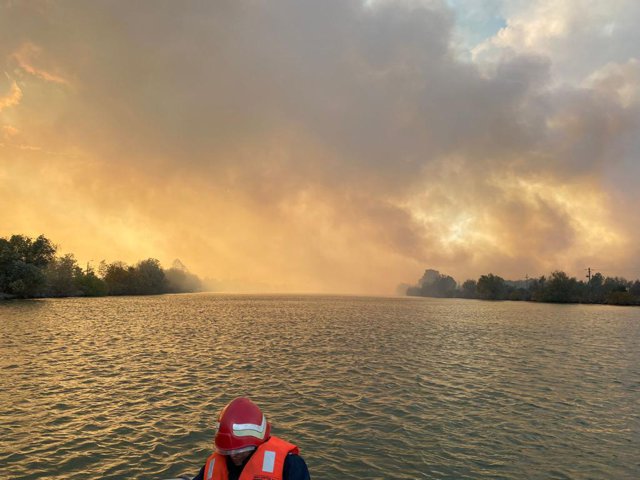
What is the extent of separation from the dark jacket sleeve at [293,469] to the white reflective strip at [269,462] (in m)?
0.24

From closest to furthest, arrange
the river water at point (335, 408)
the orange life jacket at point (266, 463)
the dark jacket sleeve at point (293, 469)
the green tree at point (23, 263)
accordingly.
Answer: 1. the orange life jacket at point (266, 463)
2. the dark jacket sleeve at point (293, 469)
3. the river water at point (335, 408)
4. the green tree at point (23, 263)

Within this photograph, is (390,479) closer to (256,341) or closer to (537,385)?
(537,385)

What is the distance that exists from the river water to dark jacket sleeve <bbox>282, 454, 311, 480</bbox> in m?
9.71

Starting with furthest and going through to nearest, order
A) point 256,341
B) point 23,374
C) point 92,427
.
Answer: point 256,341, point 23,374, point 92,427

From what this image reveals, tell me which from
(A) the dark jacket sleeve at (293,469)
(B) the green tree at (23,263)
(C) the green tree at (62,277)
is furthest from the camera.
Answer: (C) the green tree at (62,277)

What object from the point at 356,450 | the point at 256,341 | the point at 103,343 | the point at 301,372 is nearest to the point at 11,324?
the point at 103,343

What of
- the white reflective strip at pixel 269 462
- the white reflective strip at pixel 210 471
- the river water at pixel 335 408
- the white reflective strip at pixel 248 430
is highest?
the white reflective strip at pixel 248 430

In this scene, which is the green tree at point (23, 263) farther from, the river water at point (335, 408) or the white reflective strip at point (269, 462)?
the white reflective strip at point (269, 462)

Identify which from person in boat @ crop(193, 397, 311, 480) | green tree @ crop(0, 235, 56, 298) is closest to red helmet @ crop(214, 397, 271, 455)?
person in boat @ crop(193, 397, 311, 480)

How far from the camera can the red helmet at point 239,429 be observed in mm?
5984

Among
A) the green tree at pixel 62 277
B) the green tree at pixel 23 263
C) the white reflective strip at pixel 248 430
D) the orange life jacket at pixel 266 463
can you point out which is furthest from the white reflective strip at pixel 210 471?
the green tree at pixel 62 277

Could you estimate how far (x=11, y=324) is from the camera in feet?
209

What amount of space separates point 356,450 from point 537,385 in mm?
19192

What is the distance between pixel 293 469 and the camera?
6.17 meters
